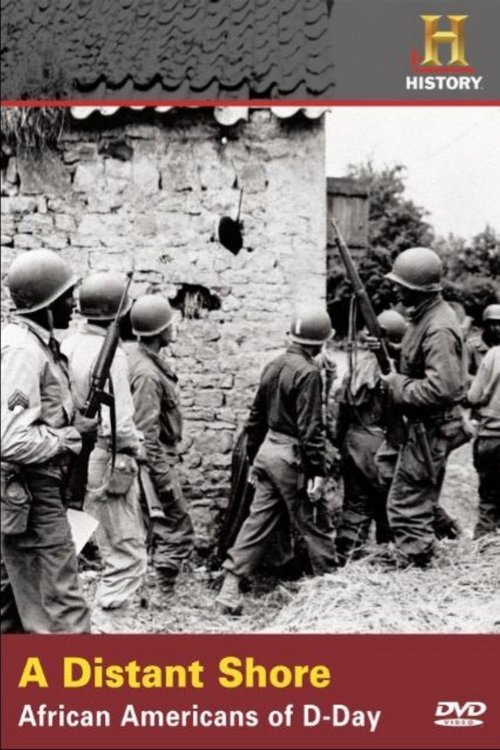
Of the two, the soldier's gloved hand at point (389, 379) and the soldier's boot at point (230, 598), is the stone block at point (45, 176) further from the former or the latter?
the soldier's boot at point (230, 598)

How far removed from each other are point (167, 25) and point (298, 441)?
2.71 metres

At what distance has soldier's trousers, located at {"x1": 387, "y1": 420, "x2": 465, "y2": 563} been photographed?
548 cm

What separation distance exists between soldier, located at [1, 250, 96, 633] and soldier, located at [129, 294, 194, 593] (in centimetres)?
171

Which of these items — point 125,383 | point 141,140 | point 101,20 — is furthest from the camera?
point 141,140

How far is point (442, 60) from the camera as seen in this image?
13.5ft

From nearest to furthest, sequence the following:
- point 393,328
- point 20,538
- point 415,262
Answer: point 20,538, point 415,262, point 393,328

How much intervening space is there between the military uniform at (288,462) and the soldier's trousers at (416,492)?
531 mm

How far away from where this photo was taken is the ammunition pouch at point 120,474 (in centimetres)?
480

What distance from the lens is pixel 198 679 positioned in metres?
3.76

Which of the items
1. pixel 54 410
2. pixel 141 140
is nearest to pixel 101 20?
pixel 141 140

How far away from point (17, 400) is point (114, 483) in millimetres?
1323

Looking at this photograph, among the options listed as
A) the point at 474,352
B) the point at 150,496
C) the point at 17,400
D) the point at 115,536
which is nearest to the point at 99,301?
the point at 115,536

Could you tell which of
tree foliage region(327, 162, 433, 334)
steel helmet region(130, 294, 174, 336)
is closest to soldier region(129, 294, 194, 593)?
steel helmet region(130, 294, 174, 336)

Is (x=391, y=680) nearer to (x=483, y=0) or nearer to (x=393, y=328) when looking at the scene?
(x=483, y=0)
